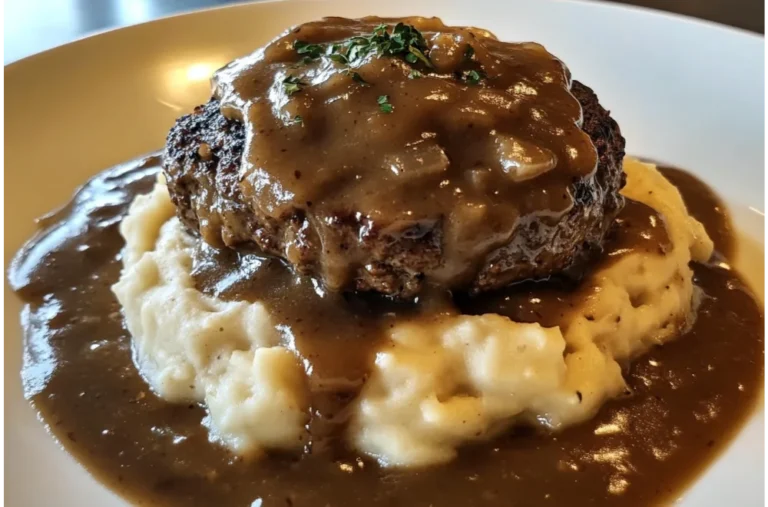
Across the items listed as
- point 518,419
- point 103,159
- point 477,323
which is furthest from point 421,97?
point 103,159

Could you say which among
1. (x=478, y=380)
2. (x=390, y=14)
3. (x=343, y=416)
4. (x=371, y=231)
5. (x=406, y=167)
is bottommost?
(x=343, y=416)

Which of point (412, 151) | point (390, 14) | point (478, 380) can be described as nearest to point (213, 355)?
point (478, 380)

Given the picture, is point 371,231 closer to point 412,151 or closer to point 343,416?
point 412,151

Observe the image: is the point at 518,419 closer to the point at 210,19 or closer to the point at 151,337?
the point at 151,337

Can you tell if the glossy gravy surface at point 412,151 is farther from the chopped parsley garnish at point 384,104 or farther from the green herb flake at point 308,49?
the green herb flake at point 308,49

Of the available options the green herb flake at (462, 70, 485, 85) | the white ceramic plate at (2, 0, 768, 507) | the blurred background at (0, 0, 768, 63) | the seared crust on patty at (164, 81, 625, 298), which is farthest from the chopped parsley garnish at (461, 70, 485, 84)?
the blurred background at (0, 0, 768, 63)
